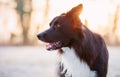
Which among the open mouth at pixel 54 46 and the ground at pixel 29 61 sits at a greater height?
the open mouth at pixel 54 46

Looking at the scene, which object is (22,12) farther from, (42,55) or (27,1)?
(42,55)

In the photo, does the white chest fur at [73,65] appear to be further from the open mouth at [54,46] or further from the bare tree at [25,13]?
the bare tree at [25,13]

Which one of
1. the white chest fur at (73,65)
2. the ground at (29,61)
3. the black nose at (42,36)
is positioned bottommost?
the ground at (29,61)

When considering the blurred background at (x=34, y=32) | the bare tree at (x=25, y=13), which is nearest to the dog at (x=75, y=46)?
the blurred background at (x=34, y=32)

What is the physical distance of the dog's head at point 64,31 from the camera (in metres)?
1.96

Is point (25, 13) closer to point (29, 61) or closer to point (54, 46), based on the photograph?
point (29, 61)

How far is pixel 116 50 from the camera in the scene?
98.3 inches

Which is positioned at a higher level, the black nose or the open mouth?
the black nose

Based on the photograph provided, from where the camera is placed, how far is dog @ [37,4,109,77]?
6.46 ft

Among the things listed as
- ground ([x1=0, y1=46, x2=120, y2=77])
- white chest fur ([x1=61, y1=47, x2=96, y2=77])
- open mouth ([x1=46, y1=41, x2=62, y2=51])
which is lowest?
ground ([x1=0, y1=46, x2=120, y2=77])

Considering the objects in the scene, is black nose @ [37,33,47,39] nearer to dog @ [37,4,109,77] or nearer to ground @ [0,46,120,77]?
dog @ [37,4,109,77]

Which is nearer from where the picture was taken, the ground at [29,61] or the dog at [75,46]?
the dog at [75,46]

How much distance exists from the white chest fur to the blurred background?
395mm

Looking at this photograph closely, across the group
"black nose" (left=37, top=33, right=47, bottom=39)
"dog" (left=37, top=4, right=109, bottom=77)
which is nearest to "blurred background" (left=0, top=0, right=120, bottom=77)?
"dog" (left=37, top=4, right=109, bottom=77)
